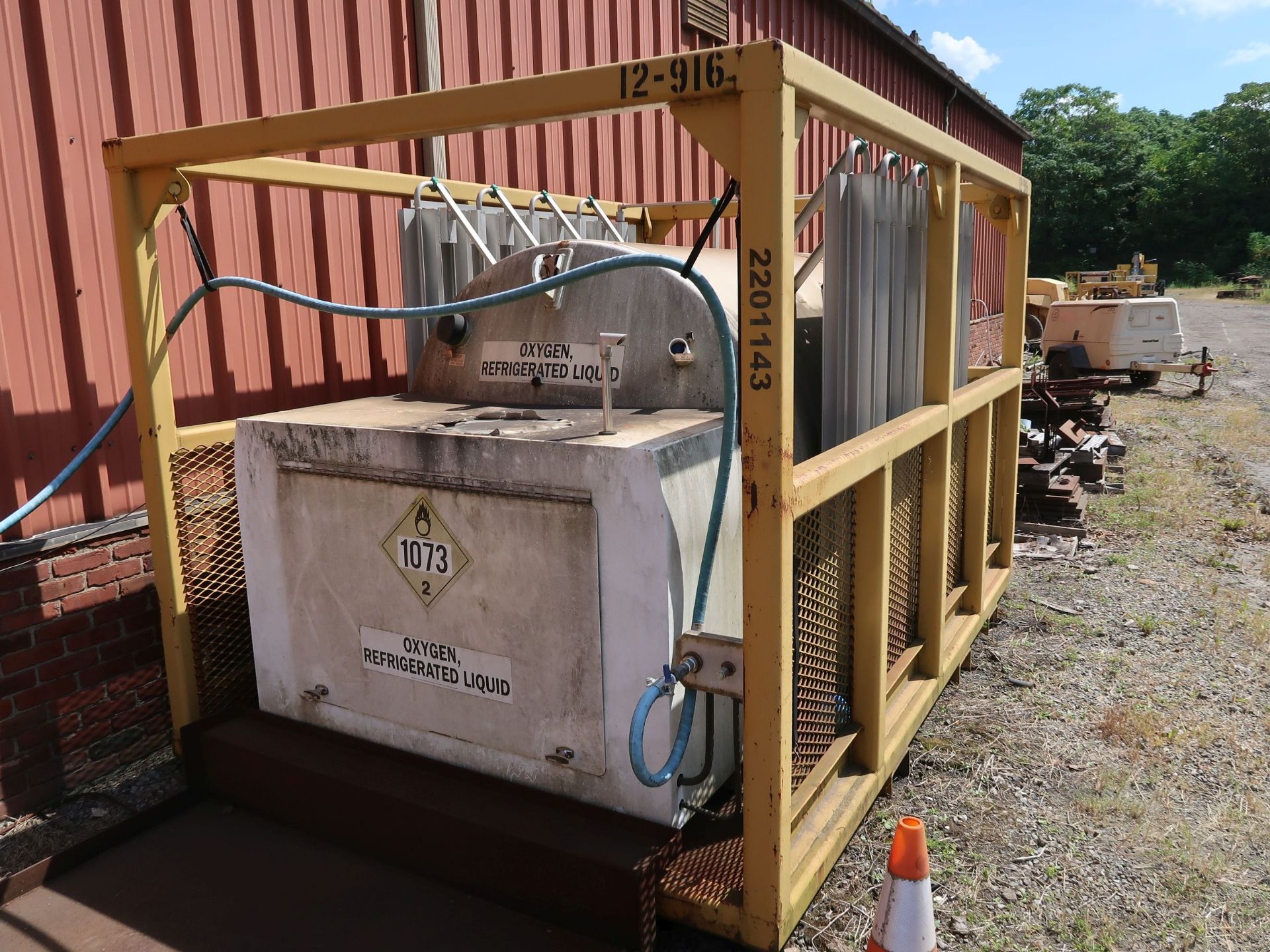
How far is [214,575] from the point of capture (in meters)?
3.48

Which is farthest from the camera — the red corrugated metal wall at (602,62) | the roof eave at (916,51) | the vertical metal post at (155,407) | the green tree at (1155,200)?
the green tree at (1155,200)

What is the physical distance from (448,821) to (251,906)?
0.59 m

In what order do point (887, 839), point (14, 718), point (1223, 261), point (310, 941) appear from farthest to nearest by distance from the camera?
point (1223, 261) < point (14, 718) < point (887, 839) < point (310, 941)

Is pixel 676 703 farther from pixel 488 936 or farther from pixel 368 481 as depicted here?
pixel 368 481

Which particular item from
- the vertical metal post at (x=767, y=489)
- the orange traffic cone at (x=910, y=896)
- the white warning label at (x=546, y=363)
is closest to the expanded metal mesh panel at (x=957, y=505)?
the white warning label at (x=546, y=363)

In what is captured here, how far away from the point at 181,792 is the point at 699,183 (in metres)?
6.26

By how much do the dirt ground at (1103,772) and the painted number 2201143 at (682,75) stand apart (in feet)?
7.35

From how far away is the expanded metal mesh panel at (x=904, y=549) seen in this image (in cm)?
350

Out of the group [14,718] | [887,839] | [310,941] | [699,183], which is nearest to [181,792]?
[14,718]

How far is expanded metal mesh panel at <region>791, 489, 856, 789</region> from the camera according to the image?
9.12 feet

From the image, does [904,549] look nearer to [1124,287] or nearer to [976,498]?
[976,498]

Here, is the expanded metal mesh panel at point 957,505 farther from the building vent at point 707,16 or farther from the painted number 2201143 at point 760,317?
the building vent at point 707,16

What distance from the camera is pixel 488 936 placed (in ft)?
8.30

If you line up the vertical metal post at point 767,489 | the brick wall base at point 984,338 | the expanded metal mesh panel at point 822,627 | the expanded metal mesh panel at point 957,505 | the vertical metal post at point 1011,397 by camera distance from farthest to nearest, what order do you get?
the brick wall base at point 984,338 < the vertical metal post at point 1011,397 < the expanded metal mesh panel at point 957,505 < the expanded metal mesh panel at point 822,627 < the vertical metal post at point 767,489
